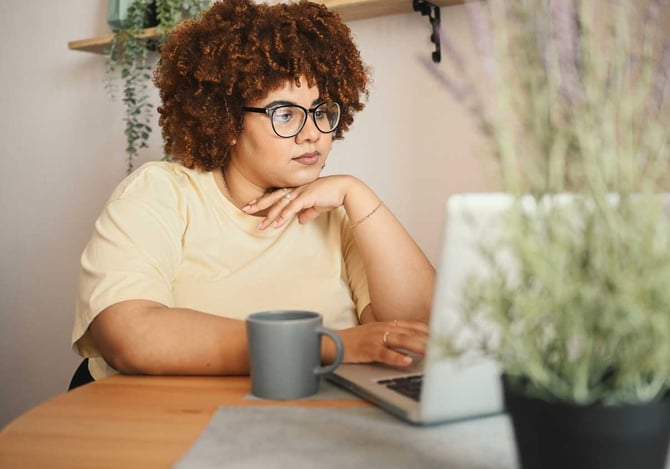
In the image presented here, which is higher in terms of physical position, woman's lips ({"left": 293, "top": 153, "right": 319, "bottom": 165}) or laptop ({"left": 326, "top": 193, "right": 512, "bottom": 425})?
woman's lips ({"left": 293, "top": 153, "right": 319, "bottom": 165})

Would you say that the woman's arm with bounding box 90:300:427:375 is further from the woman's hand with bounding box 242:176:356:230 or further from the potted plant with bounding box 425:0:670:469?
the potted plant with bounding box 425:0:670:469

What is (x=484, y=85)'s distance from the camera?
441 millimetres

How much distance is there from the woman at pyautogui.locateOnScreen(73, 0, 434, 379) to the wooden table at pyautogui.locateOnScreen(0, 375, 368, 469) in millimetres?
254

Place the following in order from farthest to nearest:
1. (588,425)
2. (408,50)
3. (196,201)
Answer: (408,50)
(196,201)
(588,425)

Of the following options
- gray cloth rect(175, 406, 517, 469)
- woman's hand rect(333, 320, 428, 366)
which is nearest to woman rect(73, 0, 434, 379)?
woman's hand rect(333, 320, 428, 366)

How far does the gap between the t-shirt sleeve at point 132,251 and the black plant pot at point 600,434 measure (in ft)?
2.56

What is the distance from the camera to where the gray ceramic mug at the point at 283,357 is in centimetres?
82

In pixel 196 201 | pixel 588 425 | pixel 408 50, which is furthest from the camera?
pixel 408 50

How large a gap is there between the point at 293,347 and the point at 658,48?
54 centimetres

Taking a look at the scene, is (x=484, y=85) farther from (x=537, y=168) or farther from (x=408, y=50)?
(x=408, y=50)

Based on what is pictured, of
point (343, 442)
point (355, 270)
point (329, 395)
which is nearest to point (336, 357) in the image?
point (329, 395)

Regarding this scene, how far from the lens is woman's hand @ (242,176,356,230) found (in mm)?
1351

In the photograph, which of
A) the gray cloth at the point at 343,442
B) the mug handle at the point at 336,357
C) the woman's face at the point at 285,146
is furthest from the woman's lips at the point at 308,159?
the gray cloth at the point at 343,442

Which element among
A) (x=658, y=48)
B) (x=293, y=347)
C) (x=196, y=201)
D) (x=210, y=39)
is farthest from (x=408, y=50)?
(x=658, y=48)
